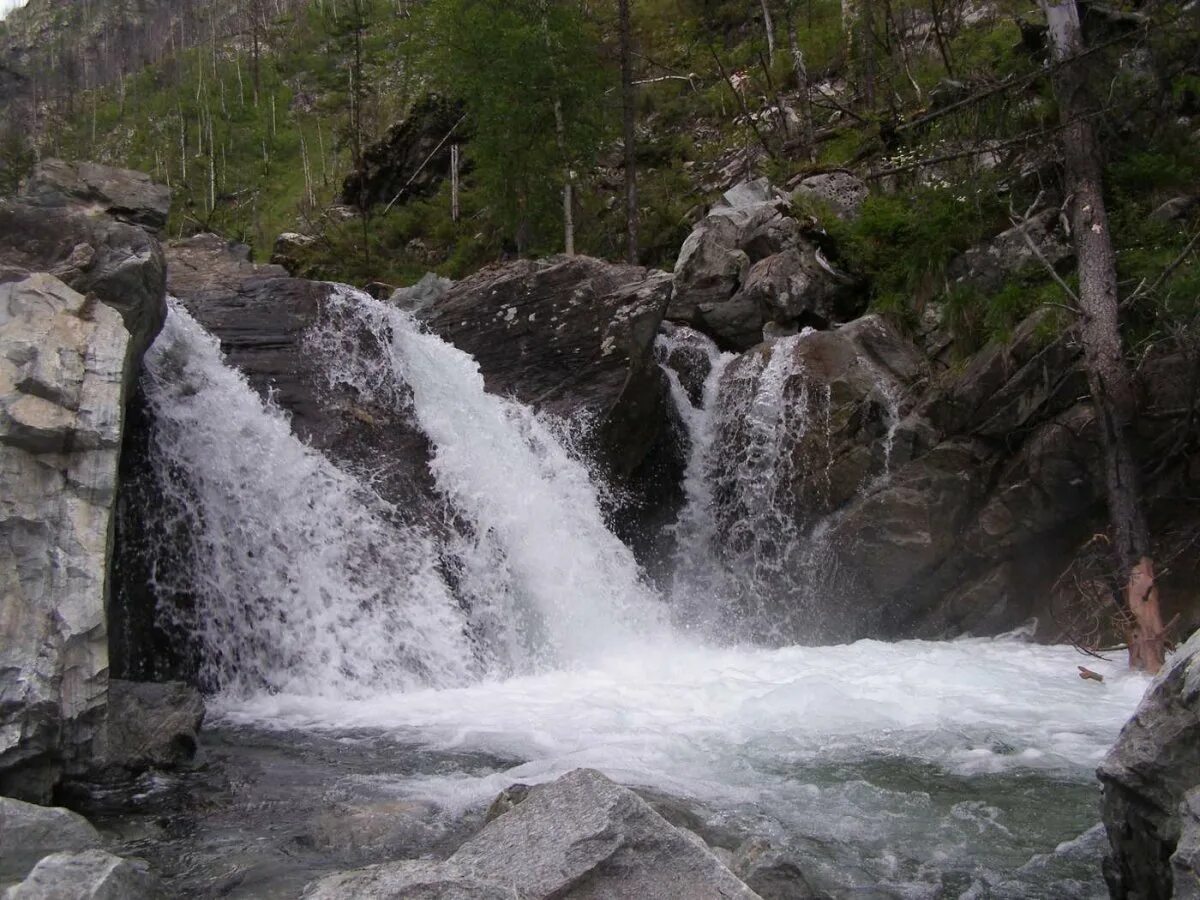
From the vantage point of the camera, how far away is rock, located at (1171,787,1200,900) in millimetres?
3557

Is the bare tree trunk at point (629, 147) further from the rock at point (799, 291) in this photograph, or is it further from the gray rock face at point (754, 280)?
the rock at point (799, 291)

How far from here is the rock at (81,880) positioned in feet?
12.2

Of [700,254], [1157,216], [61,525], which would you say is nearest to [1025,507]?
[1157,216]

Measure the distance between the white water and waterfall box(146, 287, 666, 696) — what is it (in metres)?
0.03

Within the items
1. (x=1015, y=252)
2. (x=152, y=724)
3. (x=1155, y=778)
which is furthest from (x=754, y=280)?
(x=1155, y=778)

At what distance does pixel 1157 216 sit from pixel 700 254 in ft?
23.3

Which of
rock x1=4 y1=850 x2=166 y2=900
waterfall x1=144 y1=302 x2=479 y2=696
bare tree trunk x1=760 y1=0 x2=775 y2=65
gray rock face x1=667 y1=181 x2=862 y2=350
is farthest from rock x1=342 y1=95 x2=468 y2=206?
rock x1=4 y1=850 x2=166 y2=900

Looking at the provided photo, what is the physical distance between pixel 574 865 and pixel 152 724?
512cm

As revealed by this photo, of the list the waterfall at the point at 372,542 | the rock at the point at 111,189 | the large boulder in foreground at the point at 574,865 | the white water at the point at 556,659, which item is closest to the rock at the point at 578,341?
the white water at the point at 556,659

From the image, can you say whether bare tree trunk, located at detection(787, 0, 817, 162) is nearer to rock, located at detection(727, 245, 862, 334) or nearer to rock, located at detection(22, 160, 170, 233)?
rock, located at detection(727, 245, 862, 334)

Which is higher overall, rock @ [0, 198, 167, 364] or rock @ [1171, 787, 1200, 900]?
rock @ [0, 198, 167, 364]

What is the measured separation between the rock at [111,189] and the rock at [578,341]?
4.11 m

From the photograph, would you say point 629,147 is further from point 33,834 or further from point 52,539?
point 33,834

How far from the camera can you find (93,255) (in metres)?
9.28
